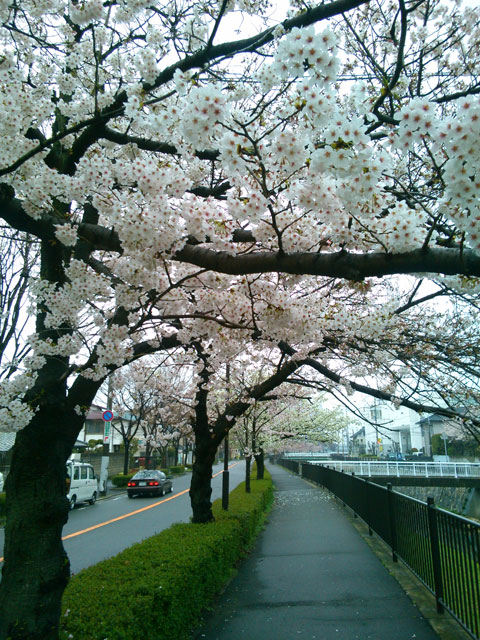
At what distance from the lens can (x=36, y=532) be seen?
333 cm

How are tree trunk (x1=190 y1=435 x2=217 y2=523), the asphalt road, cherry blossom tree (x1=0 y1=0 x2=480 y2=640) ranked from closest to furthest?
cherry blossom tree (x1=0 y1=0 x2=480 y2=640)
tree trunk (x1=190 y1=435 x2=217 y2=523)
the asphalt road

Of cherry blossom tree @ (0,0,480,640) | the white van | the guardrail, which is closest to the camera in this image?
cherry blossom tree @ (0,0,480,640)

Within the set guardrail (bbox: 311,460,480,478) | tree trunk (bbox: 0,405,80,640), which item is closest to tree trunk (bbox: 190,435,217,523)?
tree trunk (bbox: 0,405,80,640)

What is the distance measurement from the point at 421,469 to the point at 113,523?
61.3 feet

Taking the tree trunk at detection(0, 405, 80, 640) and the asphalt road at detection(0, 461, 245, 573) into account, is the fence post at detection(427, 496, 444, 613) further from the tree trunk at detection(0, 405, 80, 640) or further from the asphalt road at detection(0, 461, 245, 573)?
the asphalt road at detection(0, 461, 245, 573)

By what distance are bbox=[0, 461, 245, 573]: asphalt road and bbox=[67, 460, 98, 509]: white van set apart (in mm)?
378

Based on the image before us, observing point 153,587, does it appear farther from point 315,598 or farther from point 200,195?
point 200,195

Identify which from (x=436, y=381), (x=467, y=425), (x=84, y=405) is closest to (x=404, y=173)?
(x=436, y=381)

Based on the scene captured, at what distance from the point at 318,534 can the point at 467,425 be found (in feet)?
16.0

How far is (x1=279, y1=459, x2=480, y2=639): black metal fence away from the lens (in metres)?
3.95

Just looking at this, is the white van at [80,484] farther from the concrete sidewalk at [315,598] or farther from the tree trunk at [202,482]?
the concrete sidewalk at [315,598]

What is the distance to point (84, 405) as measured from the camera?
12.7 feet

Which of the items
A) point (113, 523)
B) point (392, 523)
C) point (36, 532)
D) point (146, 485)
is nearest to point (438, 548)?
point (392, 523)

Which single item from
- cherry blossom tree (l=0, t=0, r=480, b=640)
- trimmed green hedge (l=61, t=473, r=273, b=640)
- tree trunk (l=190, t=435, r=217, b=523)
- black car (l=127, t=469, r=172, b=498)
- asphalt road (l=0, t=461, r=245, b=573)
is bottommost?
asphalt road (l=0, t=461, r=245, b=573)
